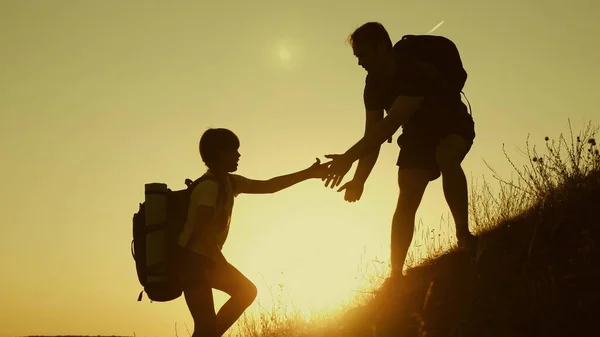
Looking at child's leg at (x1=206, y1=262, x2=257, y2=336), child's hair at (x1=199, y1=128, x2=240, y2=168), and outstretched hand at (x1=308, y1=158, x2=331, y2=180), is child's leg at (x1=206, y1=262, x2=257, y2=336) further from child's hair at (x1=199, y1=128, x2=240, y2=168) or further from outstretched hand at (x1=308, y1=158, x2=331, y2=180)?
outstretched hand at (x1=308, y1=158, x2=331, y2=180)

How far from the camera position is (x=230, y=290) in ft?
17.9

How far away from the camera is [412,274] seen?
21.2ft

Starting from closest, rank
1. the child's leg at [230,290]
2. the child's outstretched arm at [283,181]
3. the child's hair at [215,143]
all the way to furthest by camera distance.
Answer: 1. the child's leg at [230,290]
2. the child's hair at [215,143]
3. the child's outstretched arm at [283,181]

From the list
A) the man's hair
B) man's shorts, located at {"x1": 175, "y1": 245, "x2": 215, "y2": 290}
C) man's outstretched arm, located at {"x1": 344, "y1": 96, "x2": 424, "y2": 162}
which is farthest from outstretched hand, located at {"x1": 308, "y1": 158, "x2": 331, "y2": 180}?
man's shorts, located at {"x1": 175, "y1": 245, "x2": 215, "y2": 290}

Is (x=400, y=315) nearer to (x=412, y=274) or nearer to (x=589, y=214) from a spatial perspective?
(x=412, y=274)

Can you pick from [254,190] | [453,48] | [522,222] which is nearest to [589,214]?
[522,222]

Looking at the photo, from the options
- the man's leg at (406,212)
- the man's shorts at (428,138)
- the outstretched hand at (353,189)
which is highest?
the man's shorts at (428,138)

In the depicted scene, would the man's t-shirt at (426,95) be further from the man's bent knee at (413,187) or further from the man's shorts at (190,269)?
the man's shorts at (190,269)

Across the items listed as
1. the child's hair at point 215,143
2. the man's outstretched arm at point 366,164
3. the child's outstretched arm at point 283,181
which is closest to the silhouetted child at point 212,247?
the child's hair at point 215,143

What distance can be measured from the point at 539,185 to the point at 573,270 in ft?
8.94

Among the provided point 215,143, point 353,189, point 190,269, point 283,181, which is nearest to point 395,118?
point 353,189

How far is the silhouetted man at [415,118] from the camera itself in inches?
237

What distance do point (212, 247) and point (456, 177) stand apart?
2.17 metres

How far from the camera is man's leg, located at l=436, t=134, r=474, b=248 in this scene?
236 inches
